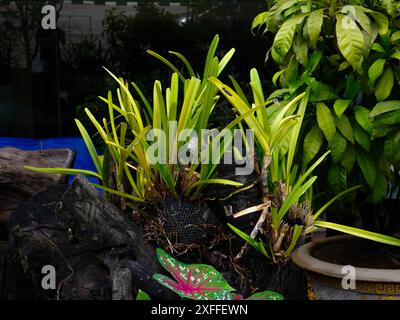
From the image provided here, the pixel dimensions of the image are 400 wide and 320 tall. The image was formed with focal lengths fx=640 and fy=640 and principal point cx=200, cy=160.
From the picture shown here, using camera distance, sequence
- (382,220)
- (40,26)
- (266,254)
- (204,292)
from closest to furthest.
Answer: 1. (204,292)
2. (266,254)
3. (382,220)
4. (40,26)

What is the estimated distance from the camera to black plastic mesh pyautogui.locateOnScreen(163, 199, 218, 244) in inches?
87.9

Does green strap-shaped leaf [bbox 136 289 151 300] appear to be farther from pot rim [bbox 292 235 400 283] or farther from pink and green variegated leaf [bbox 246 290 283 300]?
pot rim [bbox 292 235 400 283]

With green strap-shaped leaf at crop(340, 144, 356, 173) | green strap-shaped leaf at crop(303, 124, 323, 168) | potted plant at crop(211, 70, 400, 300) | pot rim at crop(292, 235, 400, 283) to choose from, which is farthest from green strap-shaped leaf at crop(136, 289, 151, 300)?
green strap-shaped leaf at crop(340, 144, 356, 173)

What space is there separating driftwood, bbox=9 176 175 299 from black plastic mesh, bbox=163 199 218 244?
0.11 metres

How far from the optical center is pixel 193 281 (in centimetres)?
198

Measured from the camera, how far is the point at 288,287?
7.86 feet

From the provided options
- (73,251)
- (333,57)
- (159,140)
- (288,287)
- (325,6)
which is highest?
(325,6)

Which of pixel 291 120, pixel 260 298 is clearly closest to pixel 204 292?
pixel 260 298

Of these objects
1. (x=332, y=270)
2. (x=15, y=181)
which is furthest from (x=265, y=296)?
(x=15, y=181)

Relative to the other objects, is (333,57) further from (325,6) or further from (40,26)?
(40,26)

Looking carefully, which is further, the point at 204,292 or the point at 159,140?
the point at 159,140

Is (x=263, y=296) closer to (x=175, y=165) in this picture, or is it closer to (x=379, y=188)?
(x=175, y=165)

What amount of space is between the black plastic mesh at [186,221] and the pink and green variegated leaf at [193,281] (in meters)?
0.17
